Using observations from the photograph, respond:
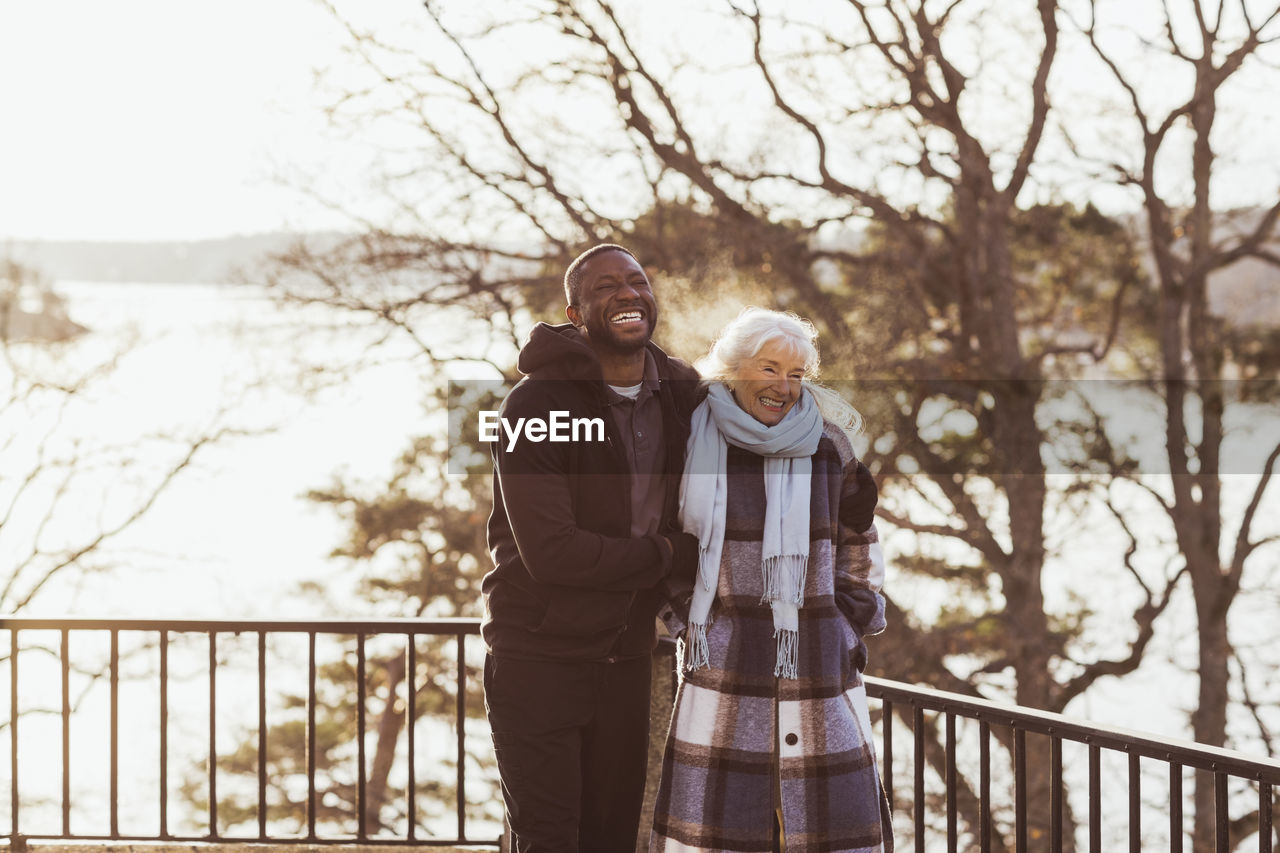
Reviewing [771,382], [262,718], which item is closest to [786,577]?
[771,382]

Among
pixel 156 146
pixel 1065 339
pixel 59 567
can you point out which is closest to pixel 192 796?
pixel 59 567

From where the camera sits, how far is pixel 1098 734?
112 inches

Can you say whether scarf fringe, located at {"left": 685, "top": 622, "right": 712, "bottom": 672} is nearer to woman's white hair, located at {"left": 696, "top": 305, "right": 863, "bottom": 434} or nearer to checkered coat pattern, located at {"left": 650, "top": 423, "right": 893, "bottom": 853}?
checkered coat pattern, located at {"left": 650, "top": 423, "right": 893, "bottom": 853}

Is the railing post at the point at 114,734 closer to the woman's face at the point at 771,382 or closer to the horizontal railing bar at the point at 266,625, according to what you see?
the horizontal railing bar at the point at 266,625

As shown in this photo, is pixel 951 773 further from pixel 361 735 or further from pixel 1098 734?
pixel 361 735

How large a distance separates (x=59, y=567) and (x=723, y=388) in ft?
51.7

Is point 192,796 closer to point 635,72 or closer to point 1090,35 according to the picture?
point 635,72

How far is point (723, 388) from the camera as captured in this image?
2.77m

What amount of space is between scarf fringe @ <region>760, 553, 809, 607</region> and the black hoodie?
188 millimetres

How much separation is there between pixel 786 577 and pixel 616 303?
0.72 meters

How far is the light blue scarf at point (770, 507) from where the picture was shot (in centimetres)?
268

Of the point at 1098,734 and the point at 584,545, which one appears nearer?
the point at 584,545

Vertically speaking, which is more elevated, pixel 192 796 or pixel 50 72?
pixel 50 72

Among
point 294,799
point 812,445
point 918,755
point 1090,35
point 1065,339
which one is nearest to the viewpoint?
point 812,445
